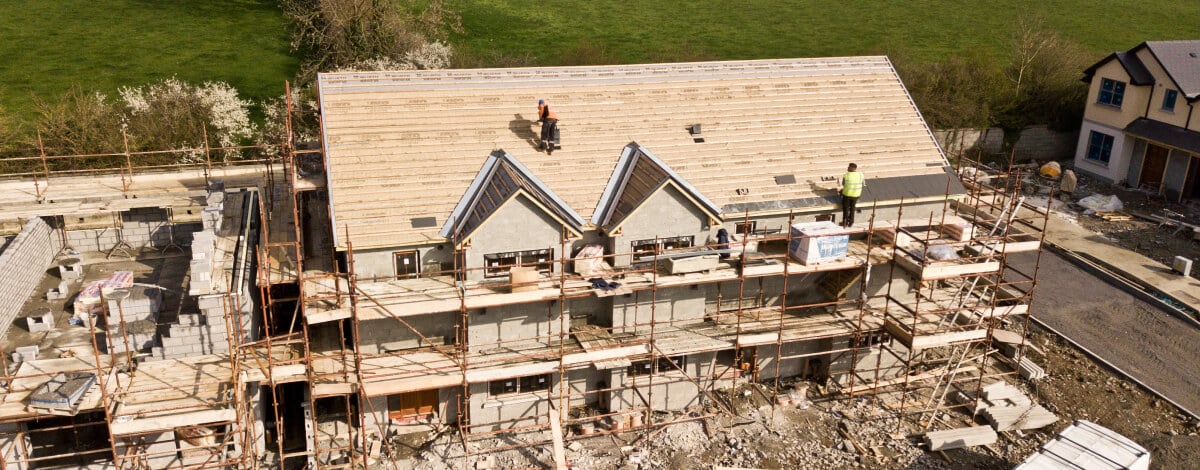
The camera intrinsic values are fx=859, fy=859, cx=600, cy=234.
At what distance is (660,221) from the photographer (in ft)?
92.1

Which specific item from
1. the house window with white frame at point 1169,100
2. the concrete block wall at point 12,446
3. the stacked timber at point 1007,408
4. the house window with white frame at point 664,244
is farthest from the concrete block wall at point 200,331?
the house window with white frame at point 1169,100

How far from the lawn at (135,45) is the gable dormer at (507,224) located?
30.5m

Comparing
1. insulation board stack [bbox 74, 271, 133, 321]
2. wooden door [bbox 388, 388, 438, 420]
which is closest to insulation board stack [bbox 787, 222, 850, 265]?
wooden door [bbox 388, 388, 438, 420]

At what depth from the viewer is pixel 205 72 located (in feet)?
176

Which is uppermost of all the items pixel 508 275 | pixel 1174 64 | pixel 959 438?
pixel 1174 64

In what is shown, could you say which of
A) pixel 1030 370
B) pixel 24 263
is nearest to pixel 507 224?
pixel 24 263

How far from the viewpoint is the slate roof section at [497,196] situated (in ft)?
85.9

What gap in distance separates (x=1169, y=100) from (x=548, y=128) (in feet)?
122

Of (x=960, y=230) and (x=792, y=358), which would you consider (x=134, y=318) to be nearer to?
(x=792, y=358)

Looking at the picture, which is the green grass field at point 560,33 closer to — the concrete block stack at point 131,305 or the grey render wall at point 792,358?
the concrete block stack at point 131,305

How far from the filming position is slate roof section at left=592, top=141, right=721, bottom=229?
90.3 ft

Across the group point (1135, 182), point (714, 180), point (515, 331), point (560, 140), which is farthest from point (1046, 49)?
point (515, 331)

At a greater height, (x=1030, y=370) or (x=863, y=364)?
(x=863, y=364)

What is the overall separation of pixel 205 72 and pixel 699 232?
3880 cm
